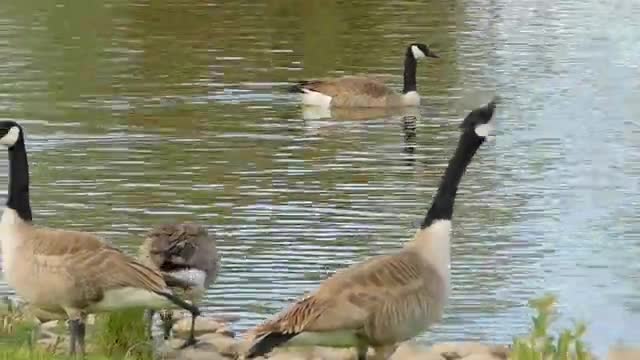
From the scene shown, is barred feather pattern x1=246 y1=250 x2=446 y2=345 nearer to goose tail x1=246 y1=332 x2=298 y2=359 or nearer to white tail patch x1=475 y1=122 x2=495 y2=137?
goose tail x1=246 y1=332 x2=298 y2=359

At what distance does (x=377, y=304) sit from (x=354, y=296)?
142 millimetres

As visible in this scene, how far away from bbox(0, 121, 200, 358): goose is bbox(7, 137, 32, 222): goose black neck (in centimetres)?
28

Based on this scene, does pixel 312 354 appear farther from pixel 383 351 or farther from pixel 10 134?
pixel 10 134

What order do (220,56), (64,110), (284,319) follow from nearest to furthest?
(284,319), (64,110), (220,56)

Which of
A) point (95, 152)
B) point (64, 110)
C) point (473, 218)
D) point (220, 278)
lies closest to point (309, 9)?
point (64, 110)

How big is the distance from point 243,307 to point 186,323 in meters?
0.64

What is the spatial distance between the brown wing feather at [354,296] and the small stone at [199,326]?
2.93 metres

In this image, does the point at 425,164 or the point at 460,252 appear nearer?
the point at 460,252

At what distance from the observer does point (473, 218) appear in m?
16.2

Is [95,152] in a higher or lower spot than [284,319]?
lower

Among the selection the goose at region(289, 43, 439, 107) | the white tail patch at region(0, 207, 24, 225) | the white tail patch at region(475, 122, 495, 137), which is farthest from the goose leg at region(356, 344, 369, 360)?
the goose at region(289, 43, 439, 107)

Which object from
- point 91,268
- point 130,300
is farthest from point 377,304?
point 91,268

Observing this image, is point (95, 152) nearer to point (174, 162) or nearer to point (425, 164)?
point (174, 162)

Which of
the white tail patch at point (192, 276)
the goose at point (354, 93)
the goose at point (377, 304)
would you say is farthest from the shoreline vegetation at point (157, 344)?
the goose at point (354, 93)
